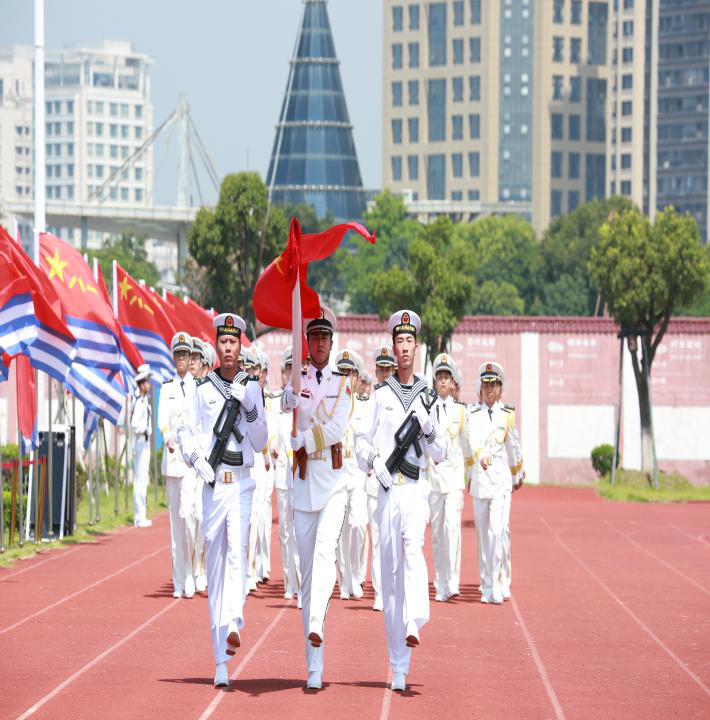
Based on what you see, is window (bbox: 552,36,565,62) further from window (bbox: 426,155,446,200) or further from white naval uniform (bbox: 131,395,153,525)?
white naval uniform (bbox: 131,395,153,525)

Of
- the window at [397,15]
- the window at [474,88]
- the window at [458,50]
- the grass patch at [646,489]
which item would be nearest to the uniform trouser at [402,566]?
the grass patch at [646,489]

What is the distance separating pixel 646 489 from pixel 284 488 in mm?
21054

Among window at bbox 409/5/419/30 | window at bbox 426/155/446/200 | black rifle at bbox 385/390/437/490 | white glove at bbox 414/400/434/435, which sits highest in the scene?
window at bbox 409/5/419/30

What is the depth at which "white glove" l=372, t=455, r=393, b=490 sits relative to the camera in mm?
10812

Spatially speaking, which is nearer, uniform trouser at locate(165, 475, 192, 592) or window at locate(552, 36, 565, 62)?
uniform trouser at locate(165, 475, 192, 592)

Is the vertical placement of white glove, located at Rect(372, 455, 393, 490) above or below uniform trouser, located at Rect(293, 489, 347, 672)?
above

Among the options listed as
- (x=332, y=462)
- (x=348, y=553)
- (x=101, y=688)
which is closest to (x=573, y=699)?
(x=332, y=462)

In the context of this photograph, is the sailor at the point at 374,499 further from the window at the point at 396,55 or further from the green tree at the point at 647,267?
the window at the point at 396,55

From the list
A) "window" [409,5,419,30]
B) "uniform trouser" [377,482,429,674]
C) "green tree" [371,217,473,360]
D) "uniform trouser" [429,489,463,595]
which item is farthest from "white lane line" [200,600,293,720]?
"window" [409,5,419,30]

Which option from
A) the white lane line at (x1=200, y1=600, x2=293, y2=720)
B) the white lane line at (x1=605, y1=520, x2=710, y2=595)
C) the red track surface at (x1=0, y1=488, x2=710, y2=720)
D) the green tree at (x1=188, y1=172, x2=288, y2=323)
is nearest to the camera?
the white lane line at (x1=200, y1=600, x2=293, y2=720)

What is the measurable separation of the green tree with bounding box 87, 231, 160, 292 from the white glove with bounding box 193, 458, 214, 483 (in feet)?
313

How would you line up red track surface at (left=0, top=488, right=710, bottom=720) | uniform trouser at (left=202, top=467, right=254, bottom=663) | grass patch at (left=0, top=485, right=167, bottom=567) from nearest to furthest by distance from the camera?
red track surface at (left=0, top=488, right=710, bottom=720), uniform trouser at (left=202, top=467, right=254, bottom=663), grass patch at (left=0, top=485, right=167, bottom=567)

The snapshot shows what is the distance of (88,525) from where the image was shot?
75.7 ft

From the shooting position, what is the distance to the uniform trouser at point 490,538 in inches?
612
